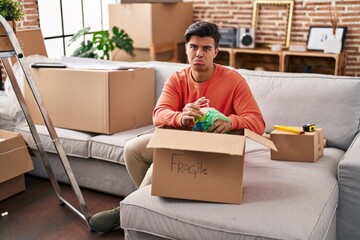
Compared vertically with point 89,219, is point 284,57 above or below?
above

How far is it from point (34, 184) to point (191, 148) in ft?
6.04

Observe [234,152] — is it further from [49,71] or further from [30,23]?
[30,23]

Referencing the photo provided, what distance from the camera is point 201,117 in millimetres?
1907

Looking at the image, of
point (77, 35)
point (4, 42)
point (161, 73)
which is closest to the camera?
point (4, 42)

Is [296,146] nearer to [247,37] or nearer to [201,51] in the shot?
[201,51]

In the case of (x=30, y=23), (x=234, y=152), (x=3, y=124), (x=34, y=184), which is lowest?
(x=34, y=184)

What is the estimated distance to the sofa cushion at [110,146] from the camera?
8.67 ft

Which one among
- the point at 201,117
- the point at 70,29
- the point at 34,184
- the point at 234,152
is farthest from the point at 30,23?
the point at 234,152

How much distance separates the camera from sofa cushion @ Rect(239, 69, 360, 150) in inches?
96.8

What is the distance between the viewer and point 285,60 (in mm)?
5137

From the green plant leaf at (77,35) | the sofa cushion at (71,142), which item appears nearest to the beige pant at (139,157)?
the sofa cushion at (71,142)

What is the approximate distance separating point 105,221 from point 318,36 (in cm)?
359

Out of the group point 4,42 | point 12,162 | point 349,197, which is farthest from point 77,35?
point 349,197

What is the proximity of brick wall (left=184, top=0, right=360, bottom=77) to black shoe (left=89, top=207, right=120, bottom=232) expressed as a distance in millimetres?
3627
